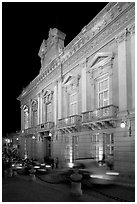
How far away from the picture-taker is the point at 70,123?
22.5 meters

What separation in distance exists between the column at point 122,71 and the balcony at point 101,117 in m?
0.73

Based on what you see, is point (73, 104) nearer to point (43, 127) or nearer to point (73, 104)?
point (73, 104)

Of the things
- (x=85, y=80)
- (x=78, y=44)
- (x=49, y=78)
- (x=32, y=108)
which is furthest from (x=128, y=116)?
(x=32, y=108)

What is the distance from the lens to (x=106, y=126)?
17844 millimetres

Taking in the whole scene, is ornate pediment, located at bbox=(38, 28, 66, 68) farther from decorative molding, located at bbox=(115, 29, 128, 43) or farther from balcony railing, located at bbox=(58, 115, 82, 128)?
decorative molding, located at bbox=(115, 29, 128, 43)

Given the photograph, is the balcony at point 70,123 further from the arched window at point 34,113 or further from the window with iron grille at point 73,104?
the arched window at point 34,113

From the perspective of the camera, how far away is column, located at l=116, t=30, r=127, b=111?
16.4 meters

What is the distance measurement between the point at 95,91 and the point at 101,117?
153 inches

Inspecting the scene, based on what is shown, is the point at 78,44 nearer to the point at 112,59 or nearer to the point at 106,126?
the point at 112,59

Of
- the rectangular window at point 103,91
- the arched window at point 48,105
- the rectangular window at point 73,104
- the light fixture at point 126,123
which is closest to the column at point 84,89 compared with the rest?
the rectangular window at point 103,91

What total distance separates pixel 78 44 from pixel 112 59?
5596 millimetres

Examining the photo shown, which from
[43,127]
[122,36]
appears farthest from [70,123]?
[122,36]

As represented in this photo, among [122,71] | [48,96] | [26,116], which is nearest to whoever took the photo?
[122,71]

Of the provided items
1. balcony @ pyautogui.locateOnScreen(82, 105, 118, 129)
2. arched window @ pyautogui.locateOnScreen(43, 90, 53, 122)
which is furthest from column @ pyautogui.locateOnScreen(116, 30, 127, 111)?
arched window @ pyautogui.locateOnScreen(43, 90, 53, 122)
